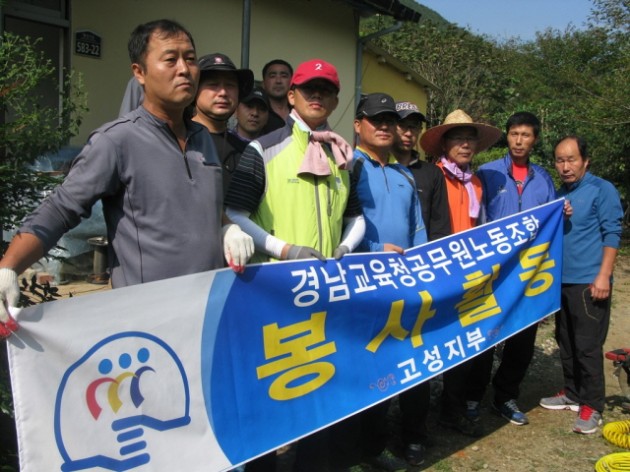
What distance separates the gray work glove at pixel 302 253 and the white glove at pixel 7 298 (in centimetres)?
118

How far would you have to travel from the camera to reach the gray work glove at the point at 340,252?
9.53 ft

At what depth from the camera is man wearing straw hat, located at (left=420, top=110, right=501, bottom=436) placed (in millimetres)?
3973

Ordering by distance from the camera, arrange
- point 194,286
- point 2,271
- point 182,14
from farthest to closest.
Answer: point 182,14 → point 194,286 → point 2,271

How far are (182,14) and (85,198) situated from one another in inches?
227

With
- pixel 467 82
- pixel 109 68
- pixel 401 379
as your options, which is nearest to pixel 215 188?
pixel 401 379

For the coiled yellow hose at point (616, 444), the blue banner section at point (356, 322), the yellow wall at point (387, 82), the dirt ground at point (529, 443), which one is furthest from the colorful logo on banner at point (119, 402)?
the yellow wall at point (387, 82)

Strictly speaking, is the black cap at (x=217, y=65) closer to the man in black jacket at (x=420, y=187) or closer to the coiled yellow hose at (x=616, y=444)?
the man in black jacket at (x=420, y=187)

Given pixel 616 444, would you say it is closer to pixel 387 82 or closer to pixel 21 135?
pixel 21 135

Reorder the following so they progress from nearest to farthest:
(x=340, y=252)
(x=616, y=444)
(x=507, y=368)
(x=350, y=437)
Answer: (x=340, y=252), (x=350, y=437), (x=616, y=444), (x=507, y=368)

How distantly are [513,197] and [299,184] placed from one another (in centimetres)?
198

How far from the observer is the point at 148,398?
2.20 meters

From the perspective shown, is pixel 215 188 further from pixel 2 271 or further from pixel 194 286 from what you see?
pixel 2 271

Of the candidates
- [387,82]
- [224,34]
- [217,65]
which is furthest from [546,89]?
[217,65]

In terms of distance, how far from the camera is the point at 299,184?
9.23ft
